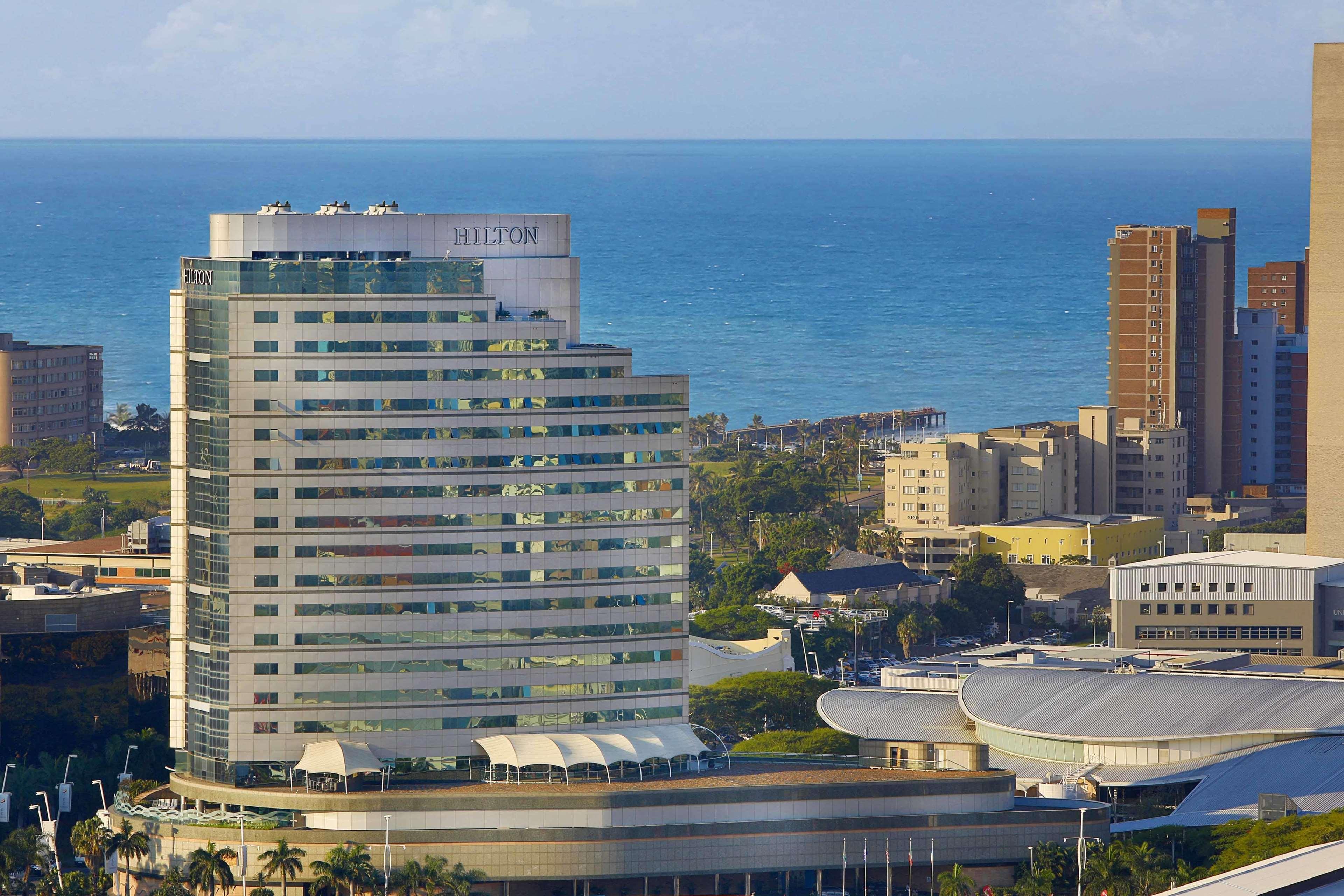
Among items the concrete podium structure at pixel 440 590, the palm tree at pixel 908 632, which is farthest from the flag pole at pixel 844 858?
the palm tree at pixel 908 632

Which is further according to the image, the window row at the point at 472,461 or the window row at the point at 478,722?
the window row at the point at 472,461

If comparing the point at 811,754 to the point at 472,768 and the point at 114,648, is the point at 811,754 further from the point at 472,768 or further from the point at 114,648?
the point at 114,648

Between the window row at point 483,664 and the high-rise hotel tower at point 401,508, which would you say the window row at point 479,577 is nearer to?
the high-rise hotel tower at point 401,508

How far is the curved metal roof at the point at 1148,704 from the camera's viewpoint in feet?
400

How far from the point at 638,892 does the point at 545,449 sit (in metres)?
18.6

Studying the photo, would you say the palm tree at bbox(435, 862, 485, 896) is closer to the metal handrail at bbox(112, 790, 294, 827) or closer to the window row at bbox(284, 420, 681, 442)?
the metal handrail at bbox(112, 790, 294, 827)

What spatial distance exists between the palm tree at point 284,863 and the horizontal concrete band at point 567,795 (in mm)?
2069

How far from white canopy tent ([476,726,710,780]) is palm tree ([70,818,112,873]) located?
15229 millimetres

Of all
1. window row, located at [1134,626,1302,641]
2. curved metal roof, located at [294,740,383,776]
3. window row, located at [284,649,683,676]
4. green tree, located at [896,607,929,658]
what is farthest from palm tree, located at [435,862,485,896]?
green tree, located at [896,607,929,658]

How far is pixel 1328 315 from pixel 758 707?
58.9 m

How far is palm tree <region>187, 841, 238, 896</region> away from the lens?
328 feet

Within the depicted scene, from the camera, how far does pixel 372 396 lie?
108m

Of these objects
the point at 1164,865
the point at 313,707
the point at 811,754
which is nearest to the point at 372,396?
the point at 313,707

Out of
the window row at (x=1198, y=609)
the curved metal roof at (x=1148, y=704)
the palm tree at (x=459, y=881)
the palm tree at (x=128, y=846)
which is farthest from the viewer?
the window row at (x=1198, y=609)
